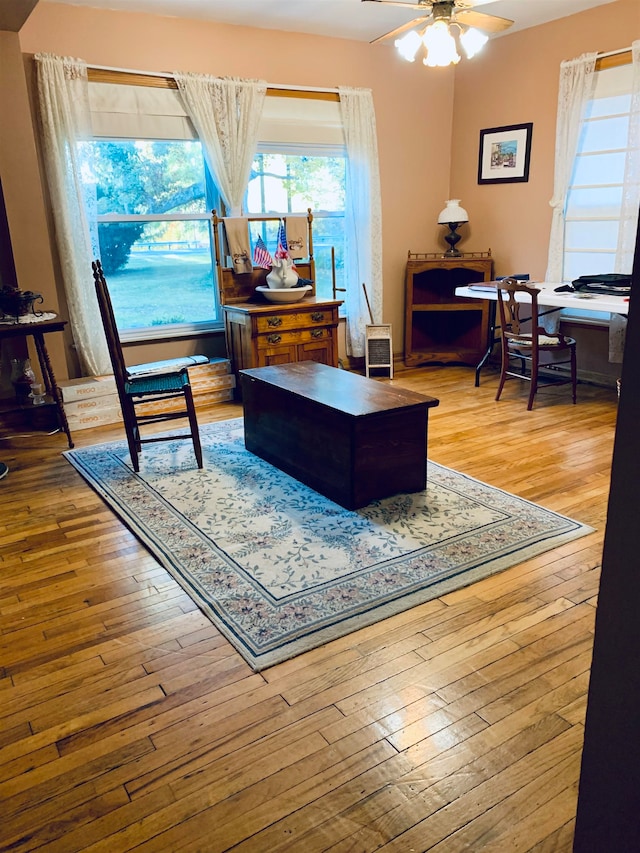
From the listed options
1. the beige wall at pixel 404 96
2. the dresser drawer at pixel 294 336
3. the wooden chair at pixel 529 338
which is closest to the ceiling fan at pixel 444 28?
the wooden chair at pixel 529 338

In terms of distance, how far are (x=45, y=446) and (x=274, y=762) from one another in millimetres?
3021

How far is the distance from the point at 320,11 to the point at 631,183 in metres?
2.54

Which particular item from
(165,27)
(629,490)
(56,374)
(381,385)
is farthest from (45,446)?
(629,490)

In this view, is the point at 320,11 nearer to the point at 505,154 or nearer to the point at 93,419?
the point at 505,154

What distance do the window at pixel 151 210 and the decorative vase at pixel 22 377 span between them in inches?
34.6

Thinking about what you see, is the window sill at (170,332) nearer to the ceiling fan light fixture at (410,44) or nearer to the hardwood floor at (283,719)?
the hardwood floor at (283,719)

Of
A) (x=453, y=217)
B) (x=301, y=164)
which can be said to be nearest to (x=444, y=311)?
(x=453, y=217)

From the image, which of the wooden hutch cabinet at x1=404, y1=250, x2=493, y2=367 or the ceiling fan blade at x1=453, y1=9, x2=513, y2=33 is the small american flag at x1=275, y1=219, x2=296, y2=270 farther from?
the ceiling fan blade at x1=453, y1=9, x2=513, y2=33

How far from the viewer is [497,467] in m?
3.58

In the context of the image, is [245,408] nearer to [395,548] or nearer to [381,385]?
[381,385]

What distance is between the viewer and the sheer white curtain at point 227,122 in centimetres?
467

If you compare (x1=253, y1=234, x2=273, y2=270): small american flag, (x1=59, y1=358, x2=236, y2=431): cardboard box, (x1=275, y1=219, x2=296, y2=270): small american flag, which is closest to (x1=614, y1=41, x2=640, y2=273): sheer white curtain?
(x1=275, y1=219, x2=296, y2=270): small american flag

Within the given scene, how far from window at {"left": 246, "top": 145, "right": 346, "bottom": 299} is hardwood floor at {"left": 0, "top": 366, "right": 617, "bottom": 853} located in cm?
340

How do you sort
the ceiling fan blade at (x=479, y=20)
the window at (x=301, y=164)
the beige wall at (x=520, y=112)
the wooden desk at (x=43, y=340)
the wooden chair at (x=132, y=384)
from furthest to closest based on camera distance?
the window at (x=301, y=164), the beige wall at (x=520, y=112), the wooden desk at (x=43, y=340), the wooden chair at (x=132, y=384), the ceiling fan blade at (x=479, y=20)
